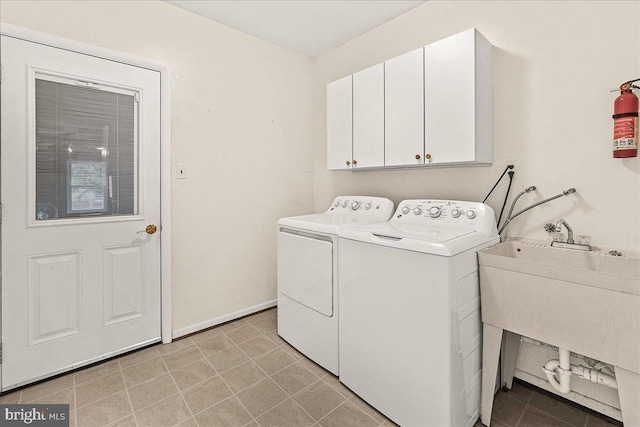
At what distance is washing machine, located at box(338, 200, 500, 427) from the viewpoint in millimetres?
1428

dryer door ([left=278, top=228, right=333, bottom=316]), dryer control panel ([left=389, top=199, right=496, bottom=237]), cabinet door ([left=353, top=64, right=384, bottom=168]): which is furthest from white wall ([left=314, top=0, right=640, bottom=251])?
dryer door ([left=278, top=228, right=333, bottom=316])

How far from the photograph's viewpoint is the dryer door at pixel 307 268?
6.57 ft

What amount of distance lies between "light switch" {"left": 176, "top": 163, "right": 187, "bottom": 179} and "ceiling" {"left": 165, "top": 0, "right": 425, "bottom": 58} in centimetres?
120

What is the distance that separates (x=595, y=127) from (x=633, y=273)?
75 cm

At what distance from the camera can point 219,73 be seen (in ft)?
8.55

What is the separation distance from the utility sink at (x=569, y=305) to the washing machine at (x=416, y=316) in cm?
8

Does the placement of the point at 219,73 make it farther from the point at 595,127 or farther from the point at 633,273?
the point at 633,273

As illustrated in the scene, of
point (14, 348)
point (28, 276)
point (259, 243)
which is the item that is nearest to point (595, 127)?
point (259, 243)

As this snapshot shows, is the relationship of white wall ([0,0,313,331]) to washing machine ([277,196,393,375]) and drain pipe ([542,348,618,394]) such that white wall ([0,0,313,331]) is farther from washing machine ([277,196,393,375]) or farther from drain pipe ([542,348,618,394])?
drain pipe ([542,348,618,394])

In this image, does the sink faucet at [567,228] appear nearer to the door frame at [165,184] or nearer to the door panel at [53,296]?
the door frame at [165,184]

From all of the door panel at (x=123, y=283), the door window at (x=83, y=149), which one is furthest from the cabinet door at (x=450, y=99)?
the door panel at (x=123, y=283)

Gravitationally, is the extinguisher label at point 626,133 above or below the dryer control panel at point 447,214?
above

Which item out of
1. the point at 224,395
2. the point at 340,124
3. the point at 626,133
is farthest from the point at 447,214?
the point at 224,395

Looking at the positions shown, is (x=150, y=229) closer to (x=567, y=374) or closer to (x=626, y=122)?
(x=567, y=374)
